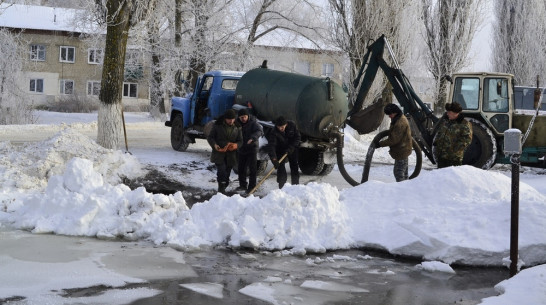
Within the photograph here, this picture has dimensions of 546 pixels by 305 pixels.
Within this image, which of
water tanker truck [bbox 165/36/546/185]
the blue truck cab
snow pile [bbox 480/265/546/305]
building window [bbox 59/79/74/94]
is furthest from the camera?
building window [bbox 59/79/74/94]

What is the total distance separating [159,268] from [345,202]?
3.91 meters

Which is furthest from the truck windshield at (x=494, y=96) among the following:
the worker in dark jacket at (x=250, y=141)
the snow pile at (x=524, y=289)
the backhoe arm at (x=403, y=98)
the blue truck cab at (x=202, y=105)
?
the snow pile at (x=524, y=289)

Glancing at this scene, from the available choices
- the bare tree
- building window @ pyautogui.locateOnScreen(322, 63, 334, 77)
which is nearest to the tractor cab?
the bare tree

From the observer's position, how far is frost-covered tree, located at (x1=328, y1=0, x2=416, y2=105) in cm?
2914

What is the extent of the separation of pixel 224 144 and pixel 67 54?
42515 mm

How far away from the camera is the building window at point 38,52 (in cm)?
5300

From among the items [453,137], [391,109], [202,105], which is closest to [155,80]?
[202,105]

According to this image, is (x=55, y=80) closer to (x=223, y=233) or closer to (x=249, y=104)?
(x=249, y=104)

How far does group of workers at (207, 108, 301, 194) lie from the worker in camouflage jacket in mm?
2769

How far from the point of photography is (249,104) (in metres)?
17.8

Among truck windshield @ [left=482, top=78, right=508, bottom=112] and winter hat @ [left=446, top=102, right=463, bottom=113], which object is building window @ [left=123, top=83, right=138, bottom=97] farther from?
winter hat @ [left=446, top=102, right=463, bottom=113]

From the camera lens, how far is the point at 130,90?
55.1 m

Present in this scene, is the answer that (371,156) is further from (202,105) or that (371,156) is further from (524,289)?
(524,289)

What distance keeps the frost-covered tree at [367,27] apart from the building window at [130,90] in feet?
89.7
